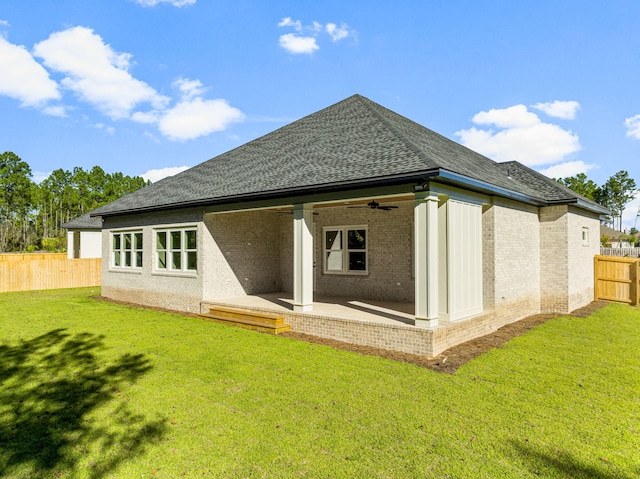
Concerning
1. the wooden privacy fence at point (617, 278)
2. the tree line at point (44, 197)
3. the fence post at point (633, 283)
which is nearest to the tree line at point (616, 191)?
the wooden privacy fence at point (617, 278)

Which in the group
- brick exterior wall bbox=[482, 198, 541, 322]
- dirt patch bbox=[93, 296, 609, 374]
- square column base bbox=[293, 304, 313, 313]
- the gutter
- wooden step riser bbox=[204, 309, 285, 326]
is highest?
the gutter

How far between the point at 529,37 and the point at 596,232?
7514mm

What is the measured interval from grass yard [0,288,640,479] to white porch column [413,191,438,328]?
3.69 ft

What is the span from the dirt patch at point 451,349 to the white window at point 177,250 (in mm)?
4924

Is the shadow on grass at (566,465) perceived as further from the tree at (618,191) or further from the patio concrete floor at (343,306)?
the tree at (618,191)

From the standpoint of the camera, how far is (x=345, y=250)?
1252cm

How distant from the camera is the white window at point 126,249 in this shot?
14336 millimetres

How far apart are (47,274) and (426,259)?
20.1 meters

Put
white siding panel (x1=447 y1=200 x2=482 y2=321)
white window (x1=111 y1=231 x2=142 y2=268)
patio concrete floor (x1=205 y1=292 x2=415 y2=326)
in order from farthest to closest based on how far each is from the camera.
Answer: white window (x1=111 y1=231 x2=142 y2=268), patio concrete floor (x1=205 y1=292 x2=415 y2=326), white siding panel (x1=447 y1=200 x2=482 y2=321)

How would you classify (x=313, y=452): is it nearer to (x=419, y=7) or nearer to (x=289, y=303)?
(x=289, y=303)

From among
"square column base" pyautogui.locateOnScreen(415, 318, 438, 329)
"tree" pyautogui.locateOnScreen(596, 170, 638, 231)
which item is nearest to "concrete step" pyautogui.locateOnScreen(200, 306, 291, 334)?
"square column base" pyautogui.locateOnScreen(415, 318, 438, 329)

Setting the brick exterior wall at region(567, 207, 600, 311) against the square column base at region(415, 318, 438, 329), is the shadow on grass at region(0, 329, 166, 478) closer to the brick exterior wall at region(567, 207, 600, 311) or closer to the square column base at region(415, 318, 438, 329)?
the square column base at region(415, 318, 438, 329)

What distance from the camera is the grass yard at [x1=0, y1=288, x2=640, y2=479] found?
3.59 m

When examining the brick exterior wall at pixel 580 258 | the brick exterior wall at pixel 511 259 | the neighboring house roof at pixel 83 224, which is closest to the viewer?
the brick exterior wall at pixel 511 259
